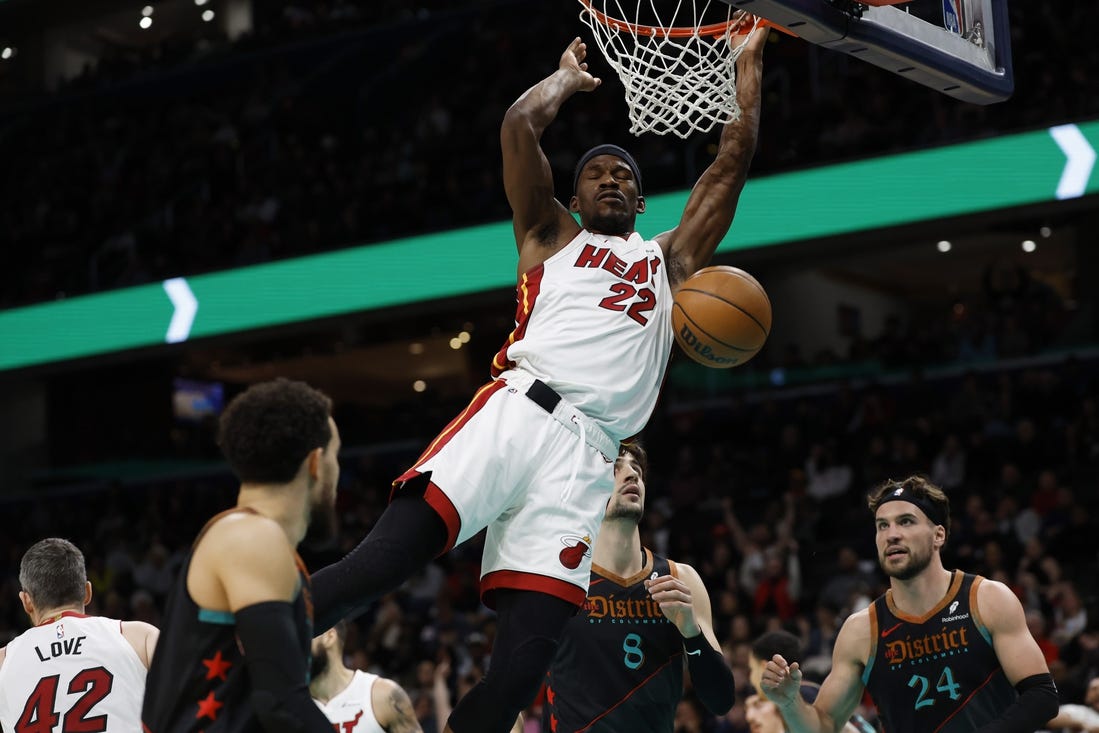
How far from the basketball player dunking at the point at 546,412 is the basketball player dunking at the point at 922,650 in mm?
1277

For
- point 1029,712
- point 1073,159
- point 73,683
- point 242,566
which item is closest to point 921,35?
point 1029,712

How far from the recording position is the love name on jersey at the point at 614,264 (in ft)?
16.1

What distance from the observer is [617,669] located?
5637 mm

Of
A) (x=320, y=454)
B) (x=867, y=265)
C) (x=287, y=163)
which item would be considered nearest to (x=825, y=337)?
(x=867, y=265)

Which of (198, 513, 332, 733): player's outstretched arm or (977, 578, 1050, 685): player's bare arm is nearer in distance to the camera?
(198, 513, 332, 733): player's outstretched arm

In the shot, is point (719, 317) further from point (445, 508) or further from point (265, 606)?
point (265, 606)

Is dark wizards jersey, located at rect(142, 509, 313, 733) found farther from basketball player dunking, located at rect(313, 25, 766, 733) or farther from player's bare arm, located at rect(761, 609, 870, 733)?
player's bare arm, located at rect(761, 609, 870, 733)

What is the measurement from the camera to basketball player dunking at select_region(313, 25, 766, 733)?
4.25 metres

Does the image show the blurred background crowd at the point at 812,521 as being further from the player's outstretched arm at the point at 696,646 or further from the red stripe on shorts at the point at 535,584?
the red stripe on shorts at the point at 535,584

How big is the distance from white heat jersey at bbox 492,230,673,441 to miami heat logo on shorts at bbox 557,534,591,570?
0.41m

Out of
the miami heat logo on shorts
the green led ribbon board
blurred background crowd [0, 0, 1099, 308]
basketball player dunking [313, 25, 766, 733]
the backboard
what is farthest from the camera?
blurred background crowd [0, 0, 1099, 308]

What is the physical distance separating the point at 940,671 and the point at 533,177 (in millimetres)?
2508

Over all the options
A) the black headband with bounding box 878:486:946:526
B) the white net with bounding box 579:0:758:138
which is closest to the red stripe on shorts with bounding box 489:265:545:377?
the white net with bounding box 579:0:758:138

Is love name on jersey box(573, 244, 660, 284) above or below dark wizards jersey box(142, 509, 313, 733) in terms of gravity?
above
